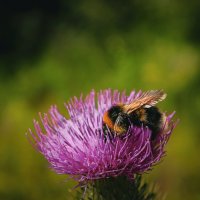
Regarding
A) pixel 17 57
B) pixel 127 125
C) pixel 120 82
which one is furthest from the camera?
pixel 17 57

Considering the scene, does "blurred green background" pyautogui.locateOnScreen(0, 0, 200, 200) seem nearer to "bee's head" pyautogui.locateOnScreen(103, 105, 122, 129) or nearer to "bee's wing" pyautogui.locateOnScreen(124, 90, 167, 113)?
"bee's head" pyautogui.locateOnScreen(103, 105, 122, 129)

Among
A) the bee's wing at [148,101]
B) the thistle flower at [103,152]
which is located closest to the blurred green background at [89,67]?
the thistle flower at [103,152]

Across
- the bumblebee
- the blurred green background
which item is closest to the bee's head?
the bumblebee

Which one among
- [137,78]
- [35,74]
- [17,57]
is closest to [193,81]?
[137,78]

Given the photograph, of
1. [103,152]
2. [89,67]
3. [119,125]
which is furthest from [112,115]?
[89,67]

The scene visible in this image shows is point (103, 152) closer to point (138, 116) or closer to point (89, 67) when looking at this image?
point (138, 116)

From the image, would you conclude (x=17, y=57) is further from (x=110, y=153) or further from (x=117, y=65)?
(x=110, y=153)

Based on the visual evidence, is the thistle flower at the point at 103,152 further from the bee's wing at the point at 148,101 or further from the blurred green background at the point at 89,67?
the blurred green background at the point at 89,67
